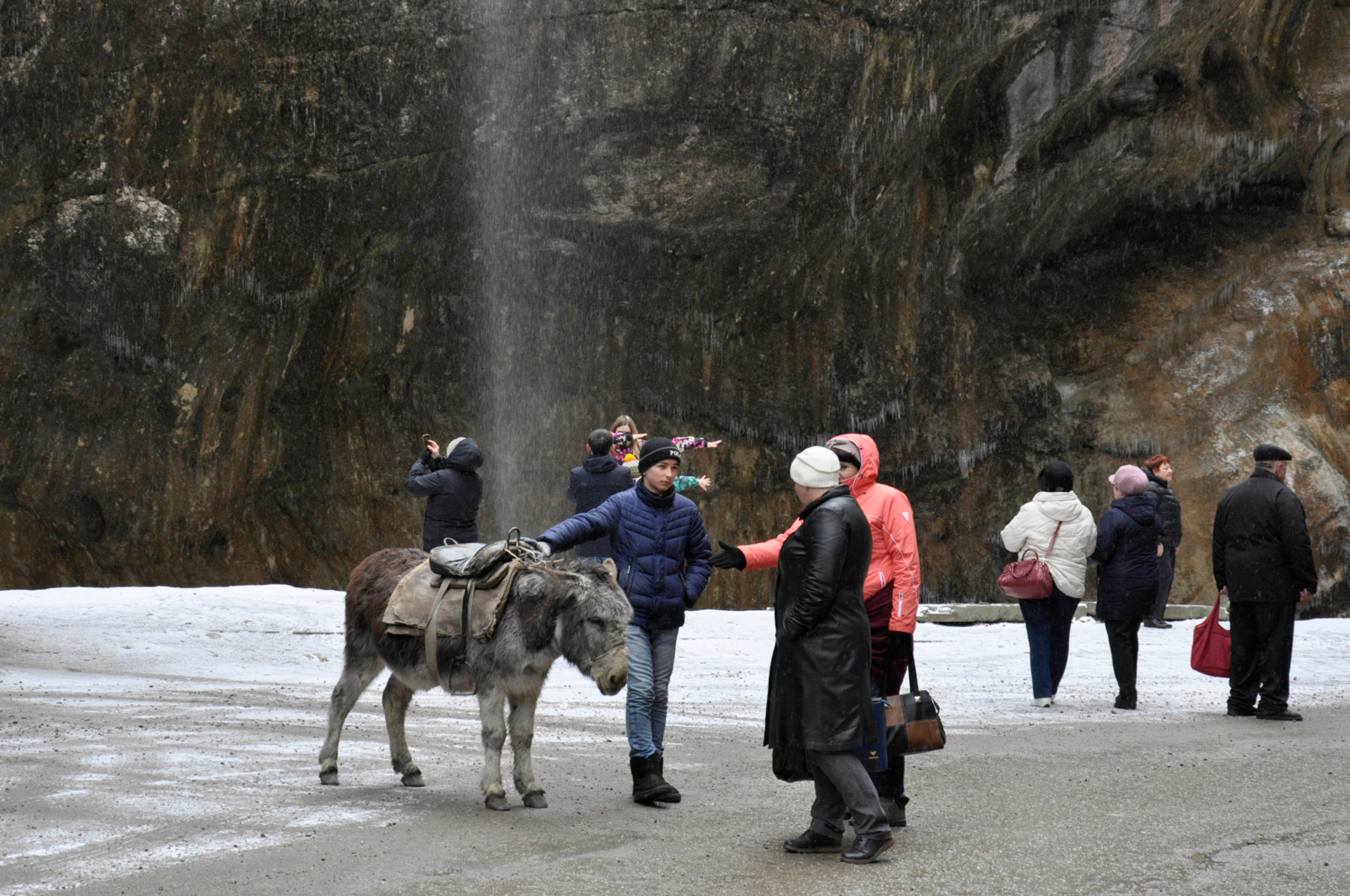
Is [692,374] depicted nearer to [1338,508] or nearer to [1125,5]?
[1125,5]

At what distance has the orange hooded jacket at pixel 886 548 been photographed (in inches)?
248

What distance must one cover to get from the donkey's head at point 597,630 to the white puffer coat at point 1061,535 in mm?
4959

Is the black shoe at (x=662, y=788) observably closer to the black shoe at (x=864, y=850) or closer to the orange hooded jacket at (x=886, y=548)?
the orange hooded jacket at (x=886, y=548)

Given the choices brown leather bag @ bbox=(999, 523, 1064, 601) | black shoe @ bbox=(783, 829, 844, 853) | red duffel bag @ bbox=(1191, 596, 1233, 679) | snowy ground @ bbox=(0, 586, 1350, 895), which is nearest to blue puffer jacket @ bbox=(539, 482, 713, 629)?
snowy ground @ bbox=(0, 586, 1350, 895)

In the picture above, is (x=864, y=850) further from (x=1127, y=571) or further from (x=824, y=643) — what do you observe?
(x=1127, y=571)

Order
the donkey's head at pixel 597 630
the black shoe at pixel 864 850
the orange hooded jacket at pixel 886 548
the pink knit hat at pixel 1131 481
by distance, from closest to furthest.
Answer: the black shoe at pixel 864 850, the donkey's head at pixel 597 630, the orange hooded jacket at pixel 886 548, the pink knit hat at pixel 1131 481

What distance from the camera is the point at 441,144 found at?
20.5 metres

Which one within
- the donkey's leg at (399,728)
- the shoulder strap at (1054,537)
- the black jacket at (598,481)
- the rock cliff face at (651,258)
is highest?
the rock cliff face at (651,258)

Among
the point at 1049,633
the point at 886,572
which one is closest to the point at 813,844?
the point at 886,572

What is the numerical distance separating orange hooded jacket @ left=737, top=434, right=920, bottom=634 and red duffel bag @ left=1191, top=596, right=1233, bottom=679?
14.7 ft

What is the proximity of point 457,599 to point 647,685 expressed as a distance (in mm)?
1051

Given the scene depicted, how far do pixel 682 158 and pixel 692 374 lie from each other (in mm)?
3439

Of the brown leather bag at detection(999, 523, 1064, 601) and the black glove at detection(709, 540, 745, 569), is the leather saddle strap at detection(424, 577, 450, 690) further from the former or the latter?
the brown leather bag at detection(999, 523, 1064, 601)

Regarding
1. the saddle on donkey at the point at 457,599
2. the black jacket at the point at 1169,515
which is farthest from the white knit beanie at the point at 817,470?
the black jacket at the point at 1169,515
